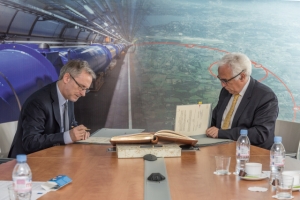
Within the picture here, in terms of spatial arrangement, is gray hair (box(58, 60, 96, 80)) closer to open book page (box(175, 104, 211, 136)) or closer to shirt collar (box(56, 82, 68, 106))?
shirt collar (box(56, 82, 68, 106))

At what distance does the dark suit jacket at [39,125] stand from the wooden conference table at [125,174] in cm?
16

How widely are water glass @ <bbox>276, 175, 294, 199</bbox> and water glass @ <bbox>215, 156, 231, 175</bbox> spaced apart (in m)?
0.43

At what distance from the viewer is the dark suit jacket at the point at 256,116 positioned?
11.6ft

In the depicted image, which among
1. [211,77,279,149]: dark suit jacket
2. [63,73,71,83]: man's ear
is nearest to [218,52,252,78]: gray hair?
[211,77,279,149]: dark suit jacket

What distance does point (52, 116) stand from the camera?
3.44m

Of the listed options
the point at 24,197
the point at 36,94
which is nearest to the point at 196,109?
the point at 36,94

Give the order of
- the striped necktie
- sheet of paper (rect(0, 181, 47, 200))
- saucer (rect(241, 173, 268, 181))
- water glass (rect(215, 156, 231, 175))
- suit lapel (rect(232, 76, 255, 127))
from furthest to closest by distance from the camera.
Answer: the striped necktie
suit lapel (rect(232, 76, 255, 127))
water glass (rect(215, 156, 231, 175))
saucer (rect(241, 173, 268, 181))
sheet of paper (rect(0, 181, 47, 200))

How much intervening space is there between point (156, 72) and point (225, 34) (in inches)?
40.2

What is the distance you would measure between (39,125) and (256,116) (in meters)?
1.61

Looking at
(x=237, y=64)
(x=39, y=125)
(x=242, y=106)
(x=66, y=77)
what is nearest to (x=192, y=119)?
(x=242, y=106)

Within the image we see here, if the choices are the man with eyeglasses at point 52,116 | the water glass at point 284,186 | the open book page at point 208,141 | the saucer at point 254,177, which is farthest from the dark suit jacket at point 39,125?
the water glass at point 284,186

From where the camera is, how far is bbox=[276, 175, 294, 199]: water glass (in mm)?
1921

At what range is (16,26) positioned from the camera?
503cm

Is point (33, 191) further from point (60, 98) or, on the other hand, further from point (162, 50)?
point (162, 50)
